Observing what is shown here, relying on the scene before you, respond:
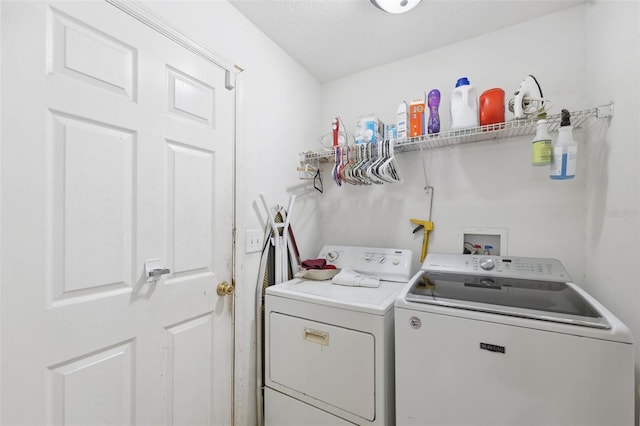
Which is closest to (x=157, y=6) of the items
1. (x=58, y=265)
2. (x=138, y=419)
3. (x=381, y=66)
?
(x=58, y=265)

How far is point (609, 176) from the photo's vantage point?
1.21m

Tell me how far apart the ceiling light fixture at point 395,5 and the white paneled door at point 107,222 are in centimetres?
100

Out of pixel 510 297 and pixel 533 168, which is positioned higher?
pixel 533 168

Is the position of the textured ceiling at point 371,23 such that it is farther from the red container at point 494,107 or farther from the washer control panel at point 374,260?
the washer control panel at point 374,260

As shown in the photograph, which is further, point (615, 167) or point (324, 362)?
point (324, 362)

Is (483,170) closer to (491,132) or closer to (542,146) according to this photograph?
(491,132)

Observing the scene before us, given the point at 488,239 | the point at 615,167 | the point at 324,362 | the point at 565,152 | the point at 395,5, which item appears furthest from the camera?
the point at 488,239

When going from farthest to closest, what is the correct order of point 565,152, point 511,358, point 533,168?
1. point 533,168
2. point 565,152
3. point 511,358

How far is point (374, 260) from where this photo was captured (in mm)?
A: 1906

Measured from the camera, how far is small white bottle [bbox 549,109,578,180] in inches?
49.7

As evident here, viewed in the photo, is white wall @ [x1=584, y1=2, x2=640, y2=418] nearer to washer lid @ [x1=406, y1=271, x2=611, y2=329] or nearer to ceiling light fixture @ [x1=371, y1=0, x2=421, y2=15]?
washer lid @ [x1=406, y1=271, x2=611, y2=329]

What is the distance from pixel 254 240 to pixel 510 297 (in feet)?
4.44

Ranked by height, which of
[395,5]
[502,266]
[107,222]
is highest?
[395,5]

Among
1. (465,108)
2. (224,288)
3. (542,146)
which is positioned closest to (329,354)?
(224,288)
